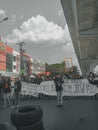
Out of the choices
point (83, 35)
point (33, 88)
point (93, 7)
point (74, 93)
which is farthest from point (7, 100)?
point (83, 35)

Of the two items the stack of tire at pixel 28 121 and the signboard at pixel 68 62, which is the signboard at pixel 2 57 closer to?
the signboard at pixel 68 62

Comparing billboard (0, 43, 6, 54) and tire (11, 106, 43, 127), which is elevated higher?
billboard (0, 43, 6, 54)

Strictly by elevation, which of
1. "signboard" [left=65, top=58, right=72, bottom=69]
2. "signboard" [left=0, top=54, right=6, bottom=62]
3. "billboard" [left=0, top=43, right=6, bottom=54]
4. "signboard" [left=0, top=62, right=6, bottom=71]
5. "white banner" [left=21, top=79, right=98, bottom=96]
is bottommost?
"white banner" [left=21, top=79, right=98, bottom=96]

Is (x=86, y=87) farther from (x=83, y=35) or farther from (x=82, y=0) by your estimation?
(x=83, y=35)

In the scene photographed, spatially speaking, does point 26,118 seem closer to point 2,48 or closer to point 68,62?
point 68,62

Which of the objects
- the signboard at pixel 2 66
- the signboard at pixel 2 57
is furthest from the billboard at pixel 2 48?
the signboard at pixel 2 66

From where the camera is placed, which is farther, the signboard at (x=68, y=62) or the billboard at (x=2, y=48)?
the billboard at (x=2, y=48)

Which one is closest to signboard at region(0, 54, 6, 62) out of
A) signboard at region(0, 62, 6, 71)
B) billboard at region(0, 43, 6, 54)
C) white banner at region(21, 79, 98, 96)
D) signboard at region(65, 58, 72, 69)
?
billboard at region(0, 43, 6, 54)

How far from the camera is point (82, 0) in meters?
11.7

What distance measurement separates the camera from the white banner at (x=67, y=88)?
529 inches

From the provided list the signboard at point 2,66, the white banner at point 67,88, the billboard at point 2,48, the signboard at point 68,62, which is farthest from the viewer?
the billboard at point 2,48

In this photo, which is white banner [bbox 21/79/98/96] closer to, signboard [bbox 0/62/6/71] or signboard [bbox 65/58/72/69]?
signboard [bbox 65/58/72/69]

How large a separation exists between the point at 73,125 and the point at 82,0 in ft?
27.0

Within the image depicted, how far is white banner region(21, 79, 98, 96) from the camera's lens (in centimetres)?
1344
